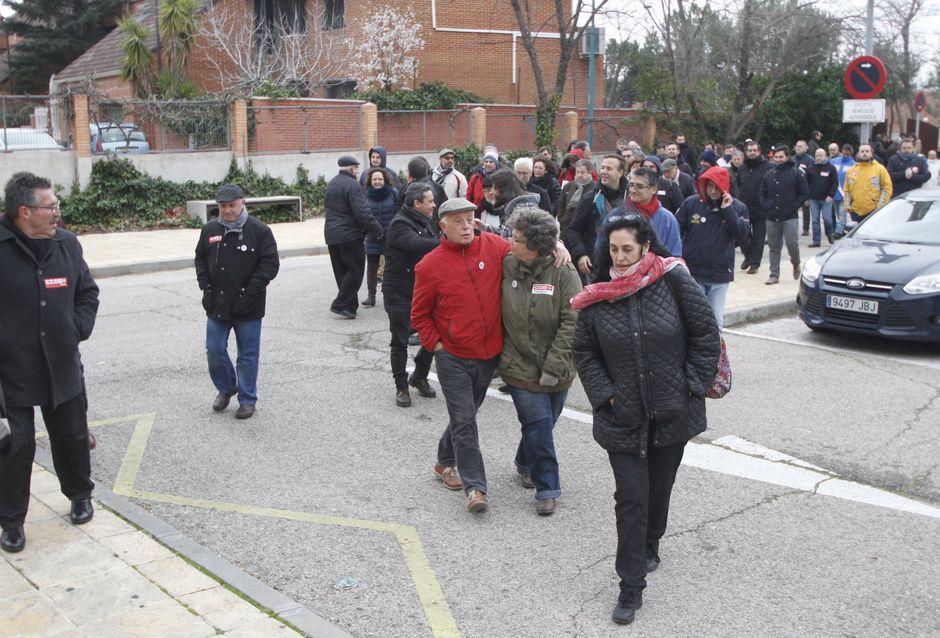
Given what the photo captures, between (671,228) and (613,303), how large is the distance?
3138 mm

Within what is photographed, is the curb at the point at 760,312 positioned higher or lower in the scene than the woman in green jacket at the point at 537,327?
lower

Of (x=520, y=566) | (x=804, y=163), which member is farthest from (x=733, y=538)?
(x=804, y=163)

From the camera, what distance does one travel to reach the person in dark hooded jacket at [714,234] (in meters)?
8.72

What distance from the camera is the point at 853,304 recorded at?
399 inches

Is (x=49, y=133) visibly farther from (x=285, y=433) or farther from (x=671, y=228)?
(x=671, y=228)

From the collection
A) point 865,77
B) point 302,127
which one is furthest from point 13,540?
point 302,127

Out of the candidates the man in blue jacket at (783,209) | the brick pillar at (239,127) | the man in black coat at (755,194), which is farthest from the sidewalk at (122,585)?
the brick pillar at (239,127)

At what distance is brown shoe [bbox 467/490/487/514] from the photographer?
5.80 metres

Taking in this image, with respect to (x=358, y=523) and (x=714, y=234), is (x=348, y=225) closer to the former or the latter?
(x=714, y=234)

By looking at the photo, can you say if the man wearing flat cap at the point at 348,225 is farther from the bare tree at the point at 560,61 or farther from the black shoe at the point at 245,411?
the bare tree at the point at 560,61

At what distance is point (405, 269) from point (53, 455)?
3547 millimetres

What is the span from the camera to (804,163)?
1795 cm

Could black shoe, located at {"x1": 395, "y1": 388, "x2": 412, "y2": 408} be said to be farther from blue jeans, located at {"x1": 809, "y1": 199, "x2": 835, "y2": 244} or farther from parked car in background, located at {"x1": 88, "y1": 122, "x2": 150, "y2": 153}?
parked car in background, located at {"x1": 88, "y1": 122, "x2": 150, "y2": 153}

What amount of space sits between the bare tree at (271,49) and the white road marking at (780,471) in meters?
24.2
